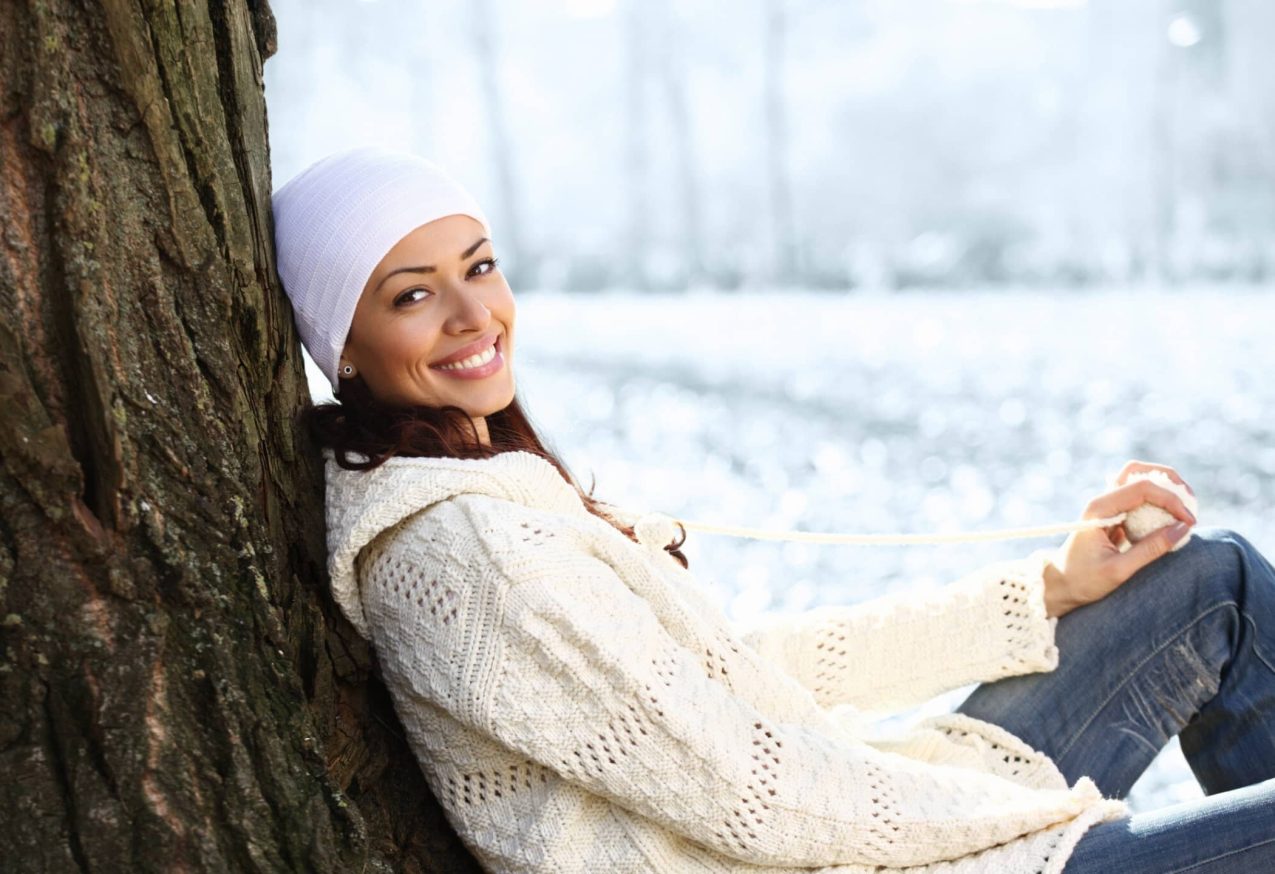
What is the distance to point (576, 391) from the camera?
8.53 m

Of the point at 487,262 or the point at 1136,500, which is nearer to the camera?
the point at 487,262

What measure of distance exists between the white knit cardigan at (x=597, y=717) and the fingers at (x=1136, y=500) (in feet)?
1.68

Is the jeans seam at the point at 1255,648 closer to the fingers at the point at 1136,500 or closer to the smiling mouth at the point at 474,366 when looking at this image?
the fingers at the point at 1136,500

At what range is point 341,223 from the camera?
1.56m

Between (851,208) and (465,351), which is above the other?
(465,351)

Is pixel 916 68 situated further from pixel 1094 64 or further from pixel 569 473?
pixel 569 473

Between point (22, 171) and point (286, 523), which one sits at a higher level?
point (22, 171)

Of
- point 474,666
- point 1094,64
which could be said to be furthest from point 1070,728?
point 1094,64

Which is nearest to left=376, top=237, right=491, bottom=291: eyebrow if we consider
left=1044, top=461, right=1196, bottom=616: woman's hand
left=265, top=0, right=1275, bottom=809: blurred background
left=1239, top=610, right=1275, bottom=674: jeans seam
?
left=1044, top=461, right=1196, bottom=616: woman's hand

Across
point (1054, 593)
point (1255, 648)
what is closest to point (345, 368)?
point (1054, 593)

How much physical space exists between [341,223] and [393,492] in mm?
336

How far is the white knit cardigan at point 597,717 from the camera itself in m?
1.37

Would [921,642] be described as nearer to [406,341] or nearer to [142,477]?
[406,341]

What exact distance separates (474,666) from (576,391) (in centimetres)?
718
